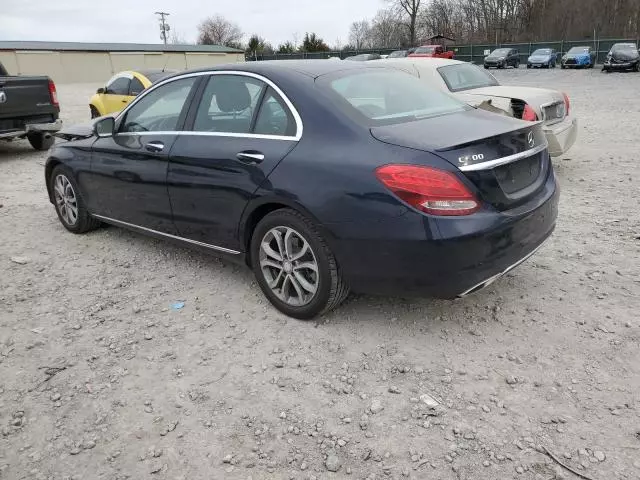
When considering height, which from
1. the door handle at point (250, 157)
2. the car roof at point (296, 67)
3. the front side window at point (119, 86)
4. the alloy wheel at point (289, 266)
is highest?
the front side window at point (119, 86)

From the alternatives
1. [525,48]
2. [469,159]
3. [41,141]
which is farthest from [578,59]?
[469,159]

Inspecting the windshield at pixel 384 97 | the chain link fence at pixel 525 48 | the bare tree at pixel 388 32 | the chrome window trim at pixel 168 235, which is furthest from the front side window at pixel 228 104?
the bare tree at pixel 388 32

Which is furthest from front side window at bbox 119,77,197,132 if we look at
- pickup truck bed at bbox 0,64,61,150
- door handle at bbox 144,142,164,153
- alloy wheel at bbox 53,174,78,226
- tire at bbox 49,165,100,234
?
pickup truck bed at bbox 0,64,61,150

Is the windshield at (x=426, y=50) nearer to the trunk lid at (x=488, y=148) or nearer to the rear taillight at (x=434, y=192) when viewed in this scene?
the trunk lid at (x=488, y=148)

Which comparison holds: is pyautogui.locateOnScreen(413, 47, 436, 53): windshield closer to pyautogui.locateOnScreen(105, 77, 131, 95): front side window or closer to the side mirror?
pyautogui.locateOnScreen(105, 77, 131, 95): front side window

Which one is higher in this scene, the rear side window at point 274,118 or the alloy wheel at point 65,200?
the rear side window at point 274,118

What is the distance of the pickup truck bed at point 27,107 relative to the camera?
362 inches

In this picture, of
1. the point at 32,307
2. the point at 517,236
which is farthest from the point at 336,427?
the point at 32,307

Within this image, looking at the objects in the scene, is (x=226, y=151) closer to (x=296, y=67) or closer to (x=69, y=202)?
(x=296, y=67)

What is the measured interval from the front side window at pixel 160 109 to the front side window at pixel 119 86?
706 centimetres

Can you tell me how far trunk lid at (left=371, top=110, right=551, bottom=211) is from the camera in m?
2.95

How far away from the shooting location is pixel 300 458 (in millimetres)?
2424

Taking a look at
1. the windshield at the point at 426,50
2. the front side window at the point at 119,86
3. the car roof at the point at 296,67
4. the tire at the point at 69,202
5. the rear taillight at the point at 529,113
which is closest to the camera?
the car roof at the point at 296,67

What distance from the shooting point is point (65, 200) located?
17.8 feet
